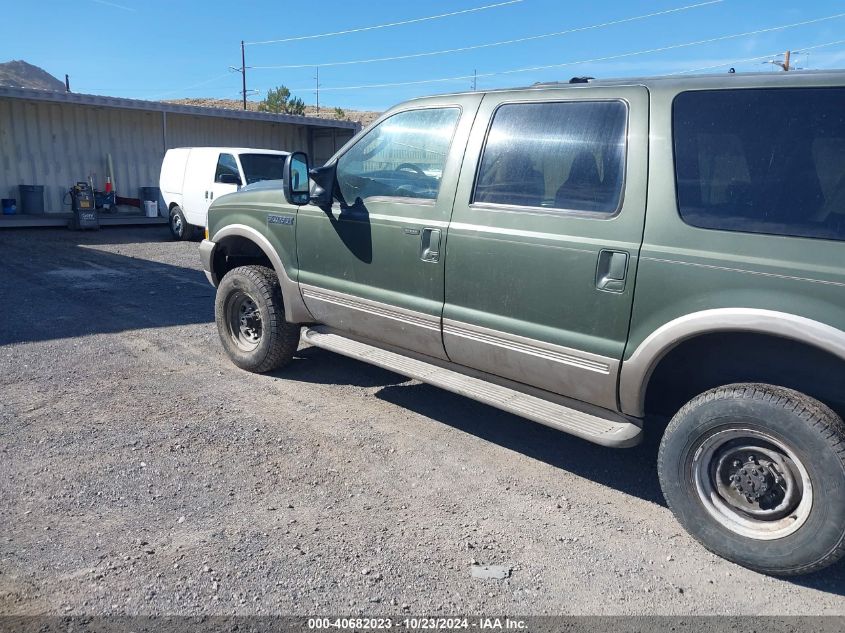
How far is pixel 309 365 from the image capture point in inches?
238

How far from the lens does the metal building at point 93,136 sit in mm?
17422

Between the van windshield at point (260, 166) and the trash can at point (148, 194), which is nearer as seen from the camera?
the van windshield at point (260, 166)

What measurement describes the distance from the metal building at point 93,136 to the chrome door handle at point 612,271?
16249 mm

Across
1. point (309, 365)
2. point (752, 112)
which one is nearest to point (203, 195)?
point (309, 365)

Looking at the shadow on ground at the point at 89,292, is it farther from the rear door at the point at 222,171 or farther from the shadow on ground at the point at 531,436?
the shadow on ground at the point at 531,436

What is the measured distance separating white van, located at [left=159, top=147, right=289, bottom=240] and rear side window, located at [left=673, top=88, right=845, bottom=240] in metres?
11.2

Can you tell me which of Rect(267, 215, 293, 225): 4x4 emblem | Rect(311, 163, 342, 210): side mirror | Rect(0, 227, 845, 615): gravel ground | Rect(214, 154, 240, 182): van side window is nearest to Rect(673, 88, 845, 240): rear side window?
Rect(0, 227, 845, 615): gravel ground

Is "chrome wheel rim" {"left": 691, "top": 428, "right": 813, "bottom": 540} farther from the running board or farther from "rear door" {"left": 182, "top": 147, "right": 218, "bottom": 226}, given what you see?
"rear door" {"left": 182, "top": 147, "right": 218, "bottom": 226}

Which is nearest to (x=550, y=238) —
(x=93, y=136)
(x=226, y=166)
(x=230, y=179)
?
(x=230, y=179)

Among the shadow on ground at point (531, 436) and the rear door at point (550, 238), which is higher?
the rear door at point (550, 238)

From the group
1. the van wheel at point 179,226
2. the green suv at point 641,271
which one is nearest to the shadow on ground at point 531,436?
the green suv at point 641,271

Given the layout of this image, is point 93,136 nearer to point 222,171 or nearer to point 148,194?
point 148,194

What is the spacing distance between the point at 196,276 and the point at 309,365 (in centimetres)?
522

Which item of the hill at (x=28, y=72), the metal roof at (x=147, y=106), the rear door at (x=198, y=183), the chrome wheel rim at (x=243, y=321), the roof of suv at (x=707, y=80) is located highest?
the hill at (x=28, y=72)
